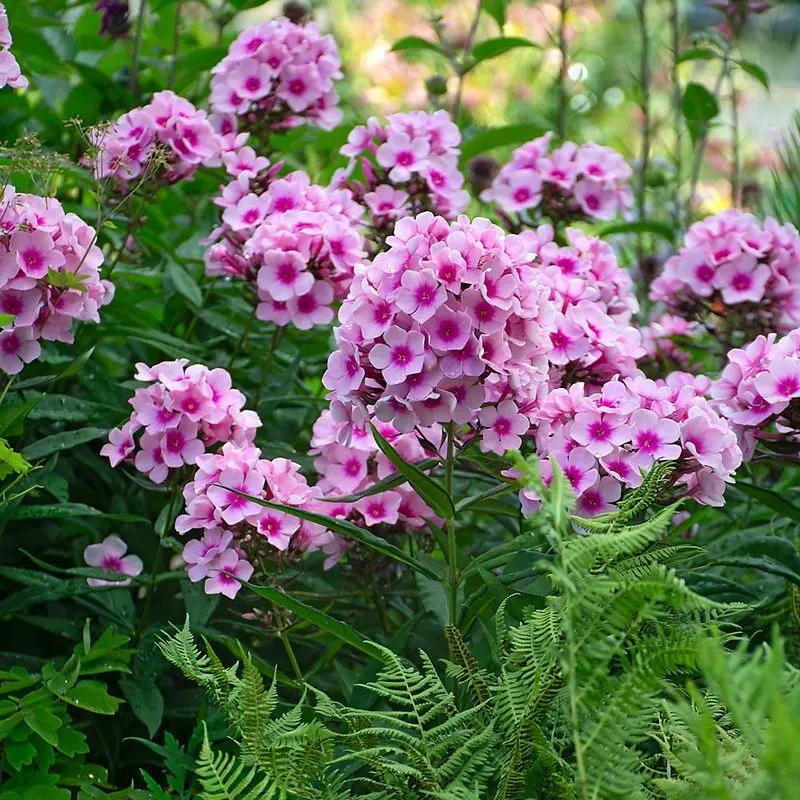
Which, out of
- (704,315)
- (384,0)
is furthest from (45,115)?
(384,0)

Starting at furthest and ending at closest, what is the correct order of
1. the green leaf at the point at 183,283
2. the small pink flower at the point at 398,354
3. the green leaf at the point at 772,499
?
1. the green leaf at the point at 183,283
2. the green leaf at the point at 772,499
3. the small pink flower at the point at 398,354

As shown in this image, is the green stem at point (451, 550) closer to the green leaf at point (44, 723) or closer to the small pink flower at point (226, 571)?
the small pink flower at point (226, 571)

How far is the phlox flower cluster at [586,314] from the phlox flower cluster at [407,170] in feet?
0.54

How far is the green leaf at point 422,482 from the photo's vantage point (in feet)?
3.74

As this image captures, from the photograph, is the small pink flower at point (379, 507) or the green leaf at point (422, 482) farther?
the small pink flower at point (379, 507)

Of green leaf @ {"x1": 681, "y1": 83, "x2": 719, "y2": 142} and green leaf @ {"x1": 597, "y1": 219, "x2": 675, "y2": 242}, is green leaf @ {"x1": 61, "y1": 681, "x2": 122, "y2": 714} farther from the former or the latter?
green leaf @ {"x1": 681, "y1": 83, "x2": 719, "y2": 142}

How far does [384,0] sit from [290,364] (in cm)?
426

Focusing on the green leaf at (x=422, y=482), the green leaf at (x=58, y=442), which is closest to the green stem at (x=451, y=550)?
the green leaf at (x=422, y=482)

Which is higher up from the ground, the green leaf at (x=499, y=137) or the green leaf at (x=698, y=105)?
the green leaf at (x=698, y=105)

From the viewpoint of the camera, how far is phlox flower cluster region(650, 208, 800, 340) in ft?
5.38

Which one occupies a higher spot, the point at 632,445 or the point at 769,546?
the point at 632,445

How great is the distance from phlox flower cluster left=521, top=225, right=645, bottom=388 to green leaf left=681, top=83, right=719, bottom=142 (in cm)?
64

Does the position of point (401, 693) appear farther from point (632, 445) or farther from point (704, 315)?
point (704, 315)

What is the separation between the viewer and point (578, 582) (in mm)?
932
